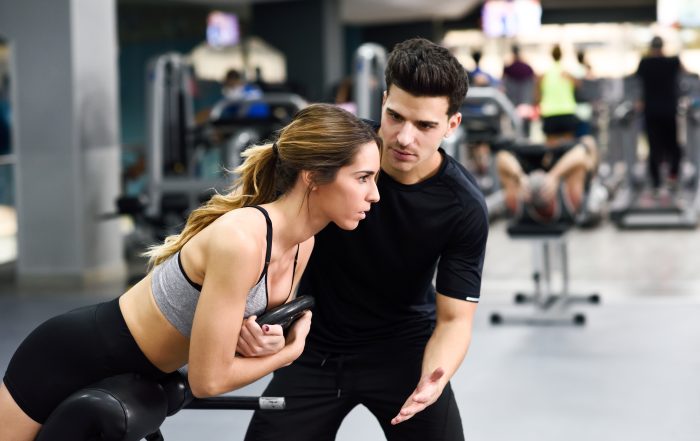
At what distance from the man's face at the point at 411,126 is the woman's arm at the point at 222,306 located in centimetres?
43

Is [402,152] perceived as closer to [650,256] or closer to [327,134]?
[327,134]

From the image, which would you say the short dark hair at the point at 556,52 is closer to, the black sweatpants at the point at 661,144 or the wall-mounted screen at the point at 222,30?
the black sweatpants at the point at 661,144

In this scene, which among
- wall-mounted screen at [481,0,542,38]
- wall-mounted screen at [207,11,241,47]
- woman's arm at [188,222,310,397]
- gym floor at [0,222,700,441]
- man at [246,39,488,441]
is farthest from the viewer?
wall-mounted screen at [481,0,542,38]

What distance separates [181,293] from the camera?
6.03 ft

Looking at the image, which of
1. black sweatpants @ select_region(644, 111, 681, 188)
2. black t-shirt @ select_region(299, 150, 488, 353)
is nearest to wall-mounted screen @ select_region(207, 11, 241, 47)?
black sweatpants @ select_region(644, 111, 681, 188)

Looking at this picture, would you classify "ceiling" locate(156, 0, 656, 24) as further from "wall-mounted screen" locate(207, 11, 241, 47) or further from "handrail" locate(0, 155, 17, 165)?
"handrail" locate(0, 155, 17, 165)

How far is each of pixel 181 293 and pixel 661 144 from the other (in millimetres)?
8789

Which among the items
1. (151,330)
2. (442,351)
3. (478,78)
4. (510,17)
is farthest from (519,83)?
(151,330)

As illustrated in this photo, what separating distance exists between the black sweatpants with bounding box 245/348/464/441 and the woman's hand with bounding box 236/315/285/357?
46 cm

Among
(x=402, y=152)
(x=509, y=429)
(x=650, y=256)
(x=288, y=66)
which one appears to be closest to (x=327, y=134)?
(x=402, y=152)

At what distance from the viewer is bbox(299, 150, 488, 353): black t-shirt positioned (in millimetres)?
2262

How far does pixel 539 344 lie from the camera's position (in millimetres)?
5289

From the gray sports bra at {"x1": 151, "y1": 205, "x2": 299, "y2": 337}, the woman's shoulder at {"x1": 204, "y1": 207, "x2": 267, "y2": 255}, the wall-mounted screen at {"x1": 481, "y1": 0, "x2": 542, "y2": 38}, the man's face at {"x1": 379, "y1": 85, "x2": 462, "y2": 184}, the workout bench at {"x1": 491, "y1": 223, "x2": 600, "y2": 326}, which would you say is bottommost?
the workout bench at {"x1": 491, "y1": 223, "x2": 600, "y2": 326}

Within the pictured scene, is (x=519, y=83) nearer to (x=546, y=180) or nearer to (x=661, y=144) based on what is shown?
(x=661, y=144)
